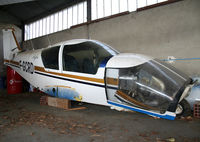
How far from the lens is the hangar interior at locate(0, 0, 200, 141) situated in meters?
2.17

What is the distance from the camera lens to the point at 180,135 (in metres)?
2.06

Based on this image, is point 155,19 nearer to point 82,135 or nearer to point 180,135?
point 180,135

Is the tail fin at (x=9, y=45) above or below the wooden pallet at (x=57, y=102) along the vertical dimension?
above

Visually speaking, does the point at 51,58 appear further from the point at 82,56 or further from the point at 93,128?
the point at 93,128

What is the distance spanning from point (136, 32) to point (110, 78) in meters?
3.26

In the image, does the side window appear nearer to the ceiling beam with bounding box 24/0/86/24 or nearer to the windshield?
Result: the windshield

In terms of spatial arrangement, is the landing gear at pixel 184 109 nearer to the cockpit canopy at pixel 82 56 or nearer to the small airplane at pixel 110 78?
the small airplane at pixel 110 78

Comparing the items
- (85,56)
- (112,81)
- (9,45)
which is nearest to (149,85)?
(112,81)

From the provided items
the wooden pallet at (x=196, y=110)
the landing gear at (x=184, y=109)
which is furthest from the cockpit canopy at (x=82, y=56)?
the wooden pallet at (x=196, y=110)

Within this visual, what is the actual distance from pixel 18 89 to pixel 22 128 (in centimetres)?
421

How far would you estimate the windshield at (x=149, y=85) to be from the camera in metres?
Result: 2.04

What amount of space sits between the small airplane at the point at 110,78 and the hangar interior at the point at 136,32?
0.41 m

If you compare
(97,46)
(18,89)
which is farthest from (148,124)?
(18,89)

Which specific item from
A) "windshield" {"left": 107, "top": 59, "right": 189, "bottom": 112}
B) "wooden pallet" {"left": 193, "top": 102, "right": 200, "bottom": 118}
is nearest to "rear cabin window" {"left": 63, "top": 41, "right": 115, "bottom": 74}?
"windshield" {"left": 107, "top": 59, "right": 189, "bottom": 112}
